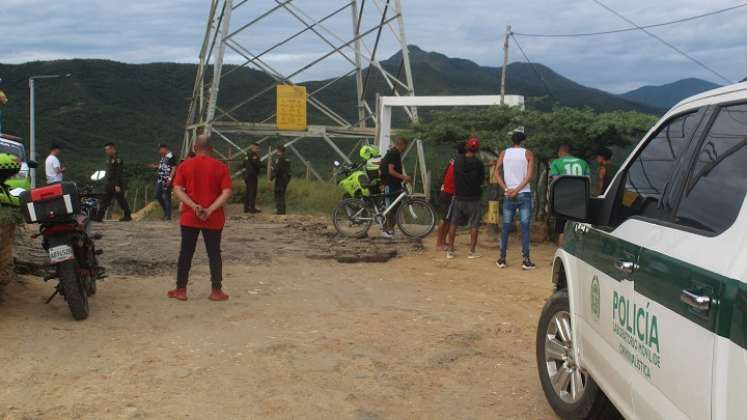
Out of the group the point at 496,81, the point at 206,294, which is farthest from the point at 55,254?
the point at 496,81

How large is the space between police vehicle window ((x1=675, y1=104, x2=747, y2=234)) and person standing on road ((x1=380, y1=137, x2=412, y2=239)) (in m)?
10.4

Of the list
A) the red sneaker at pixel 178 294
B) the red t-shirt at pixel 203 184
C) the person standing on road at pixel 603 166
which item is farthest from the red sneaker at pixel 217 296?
the person standing on road at pixel 603 166

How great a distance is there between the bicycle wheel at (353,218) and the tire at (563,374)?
8778mm

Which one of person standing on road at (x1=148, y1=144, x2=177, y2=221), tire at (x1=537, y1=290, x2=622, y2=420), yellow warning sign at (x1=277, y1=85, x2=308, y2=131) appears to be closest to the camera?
tire at (x1=537, y1=290, x2=622, y2=420)

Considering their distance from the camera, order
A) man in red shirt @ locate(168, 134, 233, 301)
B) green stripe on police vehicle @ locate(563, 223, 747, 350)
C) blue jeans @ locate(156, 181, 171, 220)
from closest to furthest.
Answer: green stripe on police vehicle @ locate(563, 223, 747, 350) → man in red shirt @ locate(168, 134, 233, 301) → blue jeans @ locate(156, 181, 171, 220)

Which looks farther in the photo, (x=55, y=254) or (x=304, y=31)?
(x=304, y=31)

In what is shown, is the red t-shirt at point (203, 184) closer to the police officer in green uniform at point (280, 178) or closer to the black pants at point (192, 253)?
the black pants at point (192, 253)

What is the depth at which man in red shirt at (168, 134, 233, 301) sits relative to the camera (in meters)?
8.26

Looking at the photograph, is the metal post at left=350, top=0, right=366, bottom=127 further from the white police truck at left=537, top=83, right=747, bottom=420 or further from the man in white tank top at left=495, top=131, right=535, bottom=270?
the white police truck at left=537, top=83, right=747, bottom=420

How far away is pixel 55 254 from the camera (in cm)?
710

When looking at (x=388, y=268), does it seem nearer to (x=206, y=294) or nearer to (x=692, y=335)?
(x=206, y=294)

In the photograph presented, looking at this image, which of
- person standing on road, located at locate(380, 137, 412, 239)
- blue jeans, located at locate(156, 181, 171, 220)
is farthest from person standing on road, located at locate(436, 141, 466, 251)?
blue jeans, located at locate(156, 181, 171, 220)

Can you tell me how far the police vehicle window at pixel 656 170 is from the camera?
11.9 ft

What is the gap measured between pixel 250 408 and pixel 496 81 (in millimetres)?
62619
